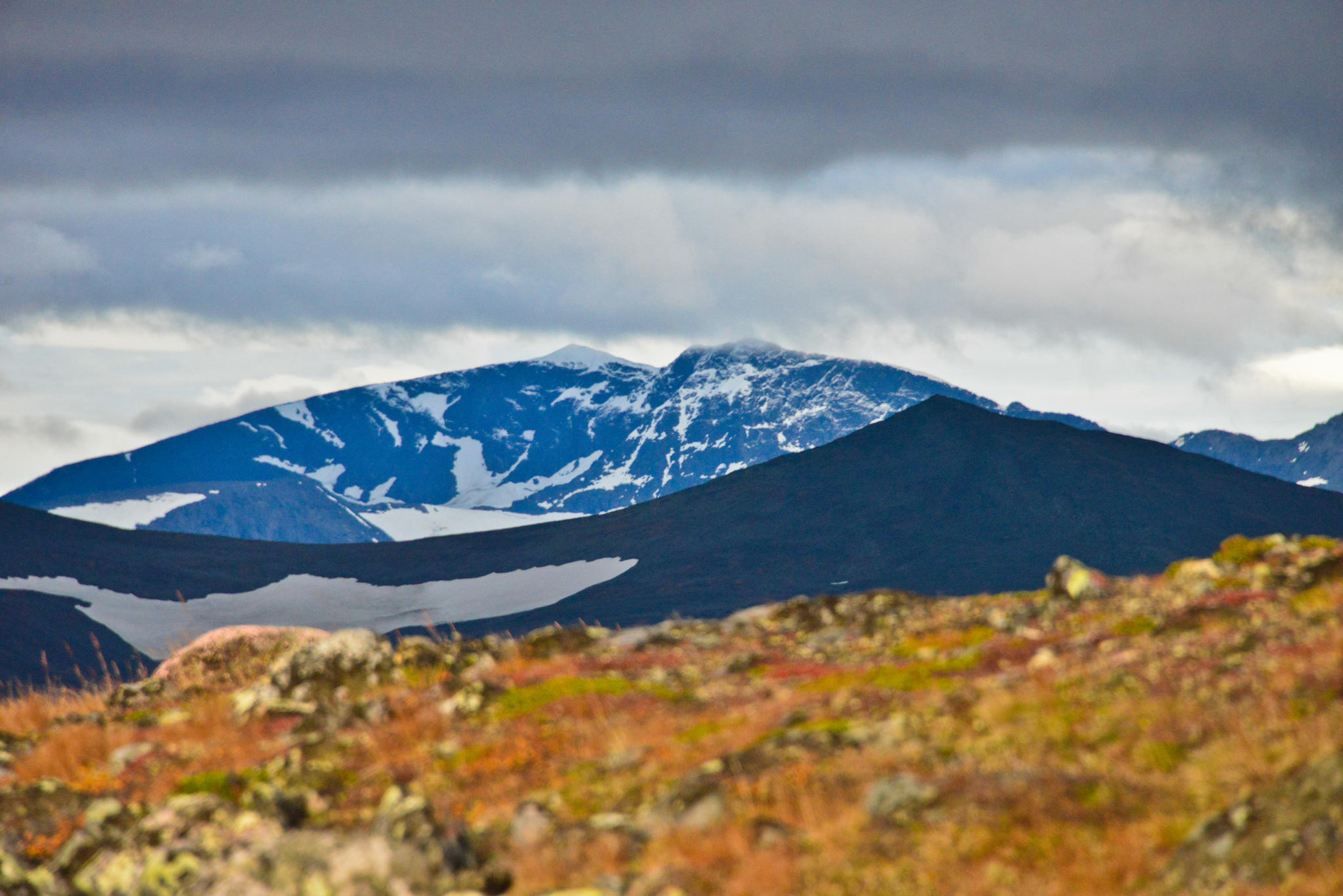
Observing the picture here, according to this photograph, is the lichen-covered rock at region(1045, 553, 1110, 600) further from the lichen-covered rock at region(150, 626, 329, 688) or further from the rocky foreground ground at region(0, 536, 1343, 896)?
the lichen-covered rock at region(150, 626, 329, 688)

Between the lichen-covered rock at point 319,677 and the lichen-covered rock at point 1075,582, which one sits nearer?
the lichen-covered rock at point 319,677

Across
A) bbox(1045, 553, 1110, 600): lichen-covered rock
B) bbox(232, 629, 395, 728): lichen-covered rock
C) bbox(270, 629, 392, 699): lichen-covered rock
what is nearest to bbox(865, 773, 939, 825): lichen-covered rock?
bbox(1045, 553, 1110, 600): lichen-covered rock

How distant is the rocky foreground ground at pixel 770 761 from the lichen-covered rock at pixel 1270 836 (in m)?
0.03

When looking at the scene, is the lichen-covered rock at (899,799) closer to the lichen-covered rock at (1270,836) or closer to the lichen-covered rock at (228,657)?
the lichen-covered rock at (1270,836)

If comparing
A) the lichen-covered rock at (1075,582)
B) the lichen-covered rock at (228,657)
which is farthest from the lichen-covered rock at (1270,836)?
the lichen-covered rock at (228,657)

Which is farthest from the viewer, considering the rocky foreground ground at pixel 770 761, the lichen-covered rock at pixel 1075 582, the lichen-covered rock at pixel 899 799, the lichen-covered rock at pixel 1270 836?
the lichen-covered rock at pixel 1075 582

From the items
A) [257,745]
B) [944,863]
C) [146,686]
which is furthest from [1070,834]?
[146,686]

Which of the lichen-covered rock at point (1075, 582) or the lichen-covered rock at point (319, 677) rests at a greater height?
the lichen-covered rock at point (1075, 582)

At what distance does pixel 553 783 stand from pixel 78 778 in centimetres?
921

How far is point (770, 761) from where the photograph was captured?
14.5m

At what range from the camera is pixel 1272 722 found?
12406mm

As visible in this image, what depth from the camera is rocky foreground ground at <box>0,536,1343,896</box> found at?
11.4 meters

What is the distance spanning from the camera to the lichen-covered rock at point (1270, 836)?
1008cm

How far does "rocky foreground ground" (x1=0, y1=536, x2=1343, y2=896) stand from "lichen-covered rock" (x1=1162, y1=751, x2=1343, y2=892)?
0.03 metres
